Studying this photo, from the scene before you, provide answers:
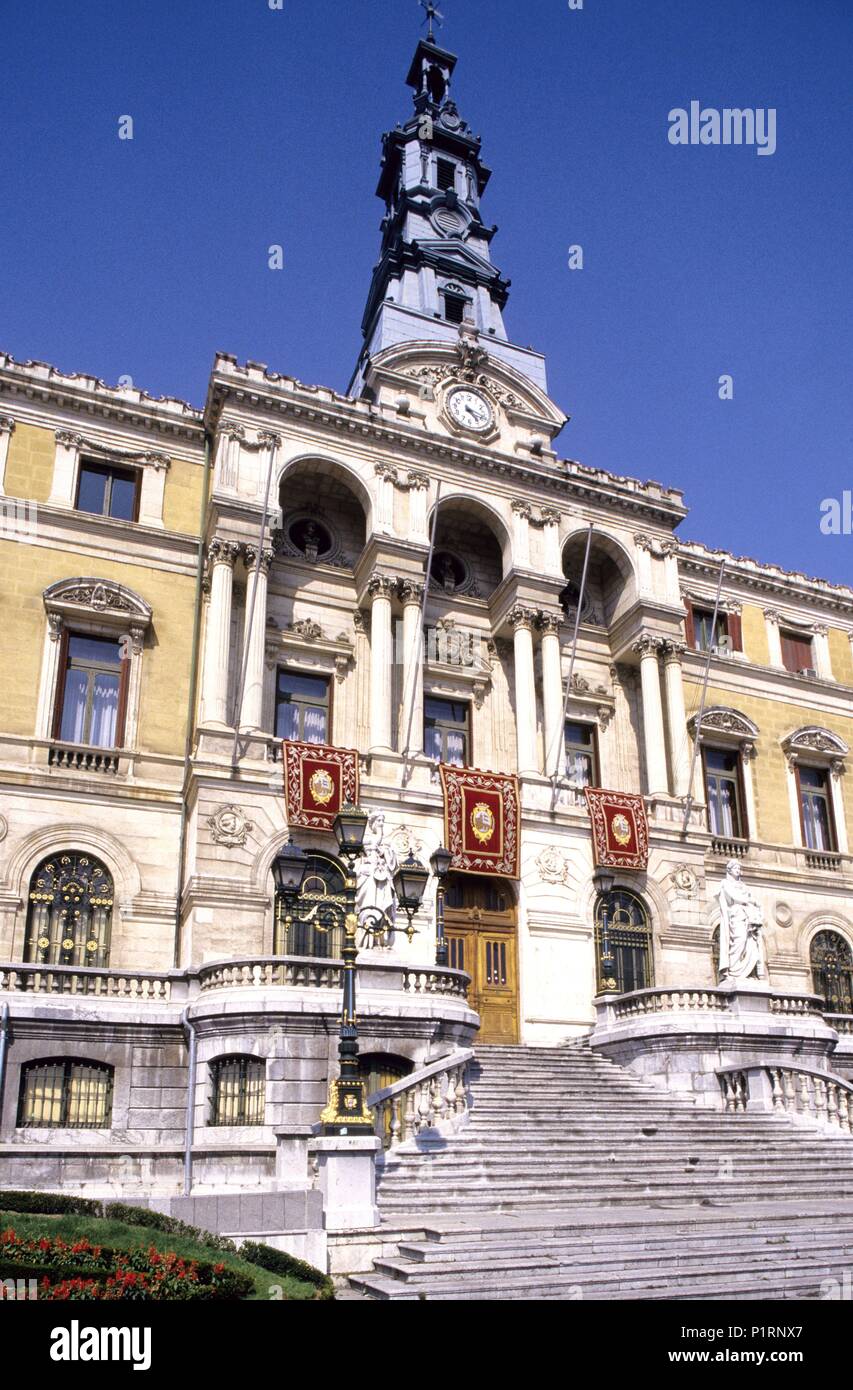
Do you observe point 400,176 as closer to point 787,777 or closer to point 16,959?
point 787,777

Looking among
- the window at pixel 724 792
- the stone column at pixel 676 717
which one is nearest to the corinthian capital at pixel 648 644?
the stone column at pixel 676 717

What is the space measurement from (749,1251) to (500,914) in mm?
14939

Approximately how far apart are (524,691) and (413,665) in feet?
10.6

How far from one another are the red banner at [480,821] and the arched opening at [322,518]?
7.14 meters

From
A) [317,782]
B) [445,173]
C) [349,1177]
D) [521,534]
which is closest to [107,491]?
[317,782]

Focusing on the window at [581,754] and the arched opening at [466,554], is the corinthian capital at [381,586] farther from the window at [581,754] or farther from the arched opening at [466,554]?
the window at [581,754]

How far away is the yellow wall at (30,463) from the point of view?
2864cm

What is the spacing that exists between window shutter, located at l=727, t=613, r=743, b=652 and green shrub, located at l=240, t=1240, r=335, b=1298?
92.6 feet

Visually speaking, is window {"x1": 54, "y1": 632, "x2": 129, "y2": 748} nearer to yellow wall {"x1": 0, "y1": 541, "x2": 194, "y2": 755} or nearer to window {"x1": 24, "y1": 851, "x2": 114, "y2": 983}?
yellow wall {"x1": 0, "y1": 541, "x2": 194, "y2": 755}

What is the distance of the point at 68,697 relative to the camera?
27.6 meters

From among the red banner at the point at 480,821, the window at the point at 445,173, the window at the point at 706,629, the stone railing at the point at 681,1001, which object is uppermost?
the window at the point at 445,173

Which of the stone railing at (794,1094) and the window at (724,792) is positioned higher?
the window at (724,792)
